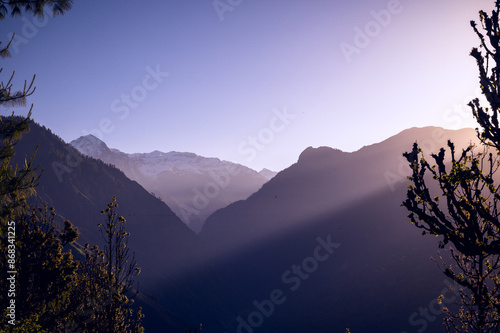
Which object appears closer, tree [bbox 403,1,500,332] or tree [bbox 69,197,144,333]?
tree [bbox 403,1,500,332]

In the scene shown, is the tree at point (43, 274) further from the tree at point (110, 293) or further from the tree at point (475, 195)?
the tree at point (475, 195)

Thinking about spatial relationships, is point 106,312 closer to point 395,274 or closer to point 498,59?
point 498,59

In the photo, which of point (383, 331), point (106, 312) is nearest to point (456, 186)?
point (106, 312)

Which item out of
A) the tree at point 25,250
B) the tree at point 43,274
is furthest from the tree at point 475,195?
the tree at point 43,274

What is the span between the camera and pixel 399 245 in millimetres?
195375

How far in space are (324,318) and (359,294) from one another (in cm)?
2432
